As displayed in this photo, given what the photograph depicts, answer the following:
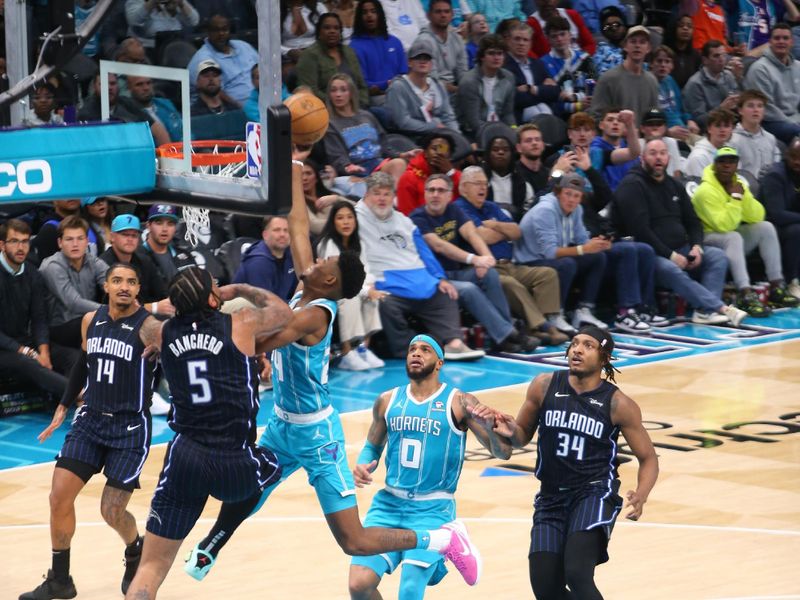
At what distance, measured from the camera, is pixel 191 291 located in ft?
24.9

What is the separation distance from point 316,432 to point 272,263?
17.7 ft

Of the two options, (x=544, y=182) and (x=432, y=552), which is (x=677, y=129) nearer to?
(x=544, y=182)

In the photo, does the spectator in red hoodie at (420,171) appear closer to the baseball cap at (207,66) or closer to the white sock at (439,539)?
the baseball cap at (207,66)

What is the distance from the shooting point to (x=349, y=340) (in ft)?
45.9

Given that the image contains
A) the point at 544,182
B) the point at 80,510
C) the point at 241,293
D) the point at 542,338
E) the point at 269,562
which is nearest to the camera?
the point at 241,293

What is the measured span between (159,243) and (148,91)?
4.87ft

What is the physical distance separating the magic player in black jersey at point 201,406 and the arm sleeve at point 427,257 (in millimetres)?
6756

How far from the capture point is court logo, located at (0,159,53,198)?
22.3 ft

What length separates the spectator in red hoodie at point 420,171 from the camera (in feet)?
50.0

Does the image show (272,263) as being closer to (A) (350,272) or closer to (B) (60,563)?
(B) (60,563)

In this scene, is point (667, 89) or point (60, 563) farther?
point (667, 89)

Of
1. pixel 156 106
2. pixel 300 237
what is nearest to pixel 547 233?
pixel 156 106

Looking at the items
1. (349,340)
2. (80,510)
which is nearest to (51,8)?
(80,510)

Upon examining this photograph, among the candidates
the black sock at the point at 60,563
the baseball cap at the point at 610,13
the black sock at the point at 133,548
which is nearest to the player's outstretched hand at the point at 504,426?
the black sock at the point at 133,548
